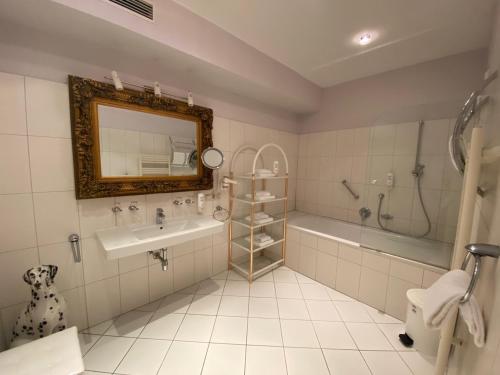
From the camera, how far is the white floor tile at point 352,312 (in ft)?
5.17

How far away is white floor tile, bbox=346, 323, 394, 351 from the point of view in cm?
134

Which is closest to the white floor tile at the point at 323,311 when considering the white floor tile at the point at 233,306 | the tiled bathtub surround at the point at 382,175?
the white floor tile at the point at 233,306

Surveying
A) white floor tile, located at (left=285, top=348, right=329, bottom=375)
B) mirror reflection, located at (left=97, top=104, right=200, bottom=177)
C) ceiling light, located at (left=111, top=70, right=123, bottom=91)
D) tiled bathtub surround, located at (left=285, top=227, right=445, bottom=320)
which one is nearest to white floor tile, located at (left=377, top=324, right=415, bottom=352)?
tiled bathtub surround, located at (left=285, top=227, right=445, bottom=320)

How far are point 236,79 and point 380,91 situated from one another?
1633 millimetres

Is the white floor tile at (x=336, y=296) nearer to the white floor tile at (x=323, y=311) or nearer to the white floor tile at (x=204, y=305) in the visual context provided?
the white floor tile at (x=323, y=311)

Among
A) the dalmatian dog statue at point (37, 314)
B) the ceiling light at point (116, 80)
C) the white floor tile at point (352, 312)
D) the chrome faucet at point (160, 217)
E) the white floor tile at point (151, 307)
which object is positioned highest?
the ceiling light at point (116, 80)

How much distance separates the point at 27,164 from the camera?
1140 mm

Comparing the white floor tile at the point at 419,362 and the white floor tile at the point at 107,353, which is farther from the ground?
the white floor tile at the point at 419,362

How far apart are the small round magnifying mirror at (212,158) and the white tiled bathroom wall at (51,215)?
20.1 inches

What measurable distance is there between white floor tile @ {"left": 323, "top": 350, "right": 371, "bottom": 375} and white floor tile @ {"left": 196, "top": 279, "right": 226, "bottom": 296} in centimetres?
Result: 102

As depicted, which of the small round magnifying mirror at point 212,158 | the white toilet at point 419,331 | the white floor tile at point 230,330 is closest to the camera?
the white toilet at point 419,331

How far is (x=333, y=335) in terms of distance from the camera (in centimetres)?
142

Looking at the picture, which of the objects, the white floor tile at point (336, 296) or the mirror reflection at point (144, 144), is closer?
the mirror reflection at point (144, 144)

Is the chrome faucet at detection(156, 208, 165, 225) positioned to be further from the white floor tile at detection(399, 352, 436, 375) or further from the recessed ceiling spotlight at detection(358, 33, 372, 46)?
the recessed ceiling spotlight at detection(358, 33, 372, 46)
